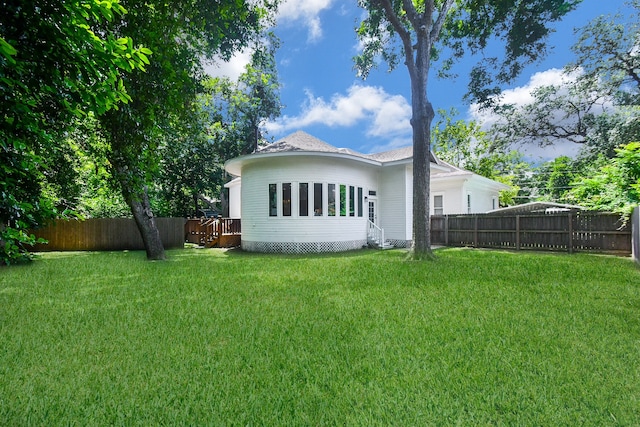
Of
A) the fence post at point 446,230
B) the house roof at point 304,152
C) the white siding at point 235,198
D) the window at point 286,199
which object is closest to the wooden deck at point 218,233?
the house roof at point 304,152

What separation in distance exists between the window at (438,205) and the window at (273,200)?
10.9 metres

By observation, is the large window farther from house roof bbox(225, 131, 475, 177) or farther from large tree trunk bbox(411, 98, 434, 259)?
large tree trunk bbox(411, 98, 434, 259)

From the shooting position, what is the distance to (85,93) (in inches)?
89.3

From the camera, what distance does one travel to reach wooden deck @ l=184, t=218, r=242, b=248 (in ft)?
49.8

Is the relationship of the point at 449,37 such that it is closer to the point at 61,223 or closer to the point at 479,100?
the point at 479,100

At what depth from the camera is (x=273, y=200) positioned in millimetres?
12219

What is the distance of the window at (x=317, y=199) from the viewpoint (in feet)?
39.4

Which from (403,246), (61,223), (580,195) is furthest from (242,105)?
(580,195)

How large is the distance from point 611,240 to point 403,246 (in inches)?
283

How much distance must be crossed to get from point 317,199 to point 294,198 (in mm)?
943

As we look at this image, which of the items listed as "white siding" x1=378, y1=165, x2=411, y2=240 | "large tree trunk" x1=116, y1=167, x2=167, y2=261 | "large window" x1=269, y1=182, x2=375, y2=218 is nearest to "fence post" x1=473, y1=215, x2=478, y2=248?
"white siding" x1=378, y1=165, x2=411, y2=240

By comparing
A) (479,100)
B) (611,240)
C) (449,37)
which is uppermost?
(449,37)

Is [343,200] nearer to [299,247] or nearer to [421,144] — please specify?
[299,247]

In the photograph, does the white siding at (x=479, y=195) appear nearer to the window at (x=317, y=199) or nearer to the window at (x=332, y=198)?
the window at (x=332, y=198)
